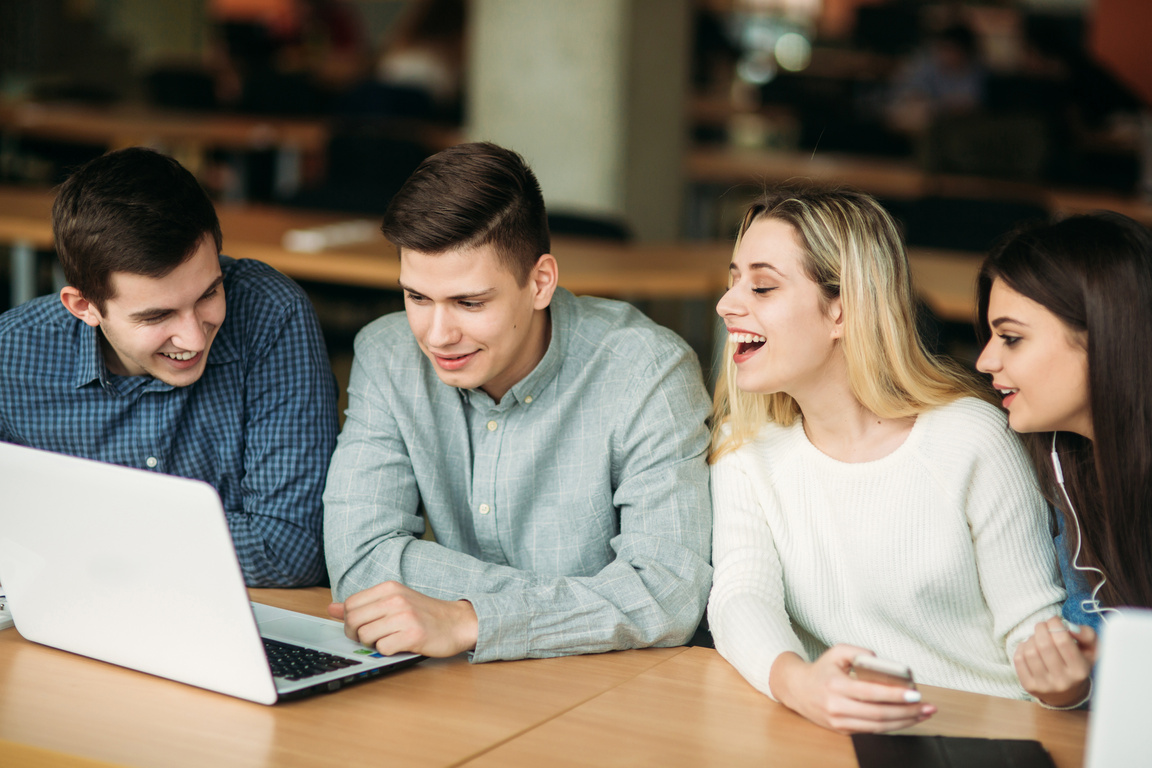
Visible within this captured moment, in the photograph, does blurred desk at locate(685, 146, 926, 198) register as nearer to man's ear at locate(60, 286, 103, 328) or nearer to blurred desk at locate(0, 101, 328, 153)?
blurred desk at locate(0, 101, 328, 153)

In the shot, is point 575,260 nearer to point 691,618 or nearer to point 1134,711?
point 691,618

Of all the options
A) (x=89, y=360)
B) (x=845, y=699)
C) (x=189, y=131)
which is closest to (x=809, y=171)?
(x=189, y=131)

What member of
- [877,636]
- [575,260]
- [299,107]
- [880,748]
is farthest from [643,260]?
[299,107]

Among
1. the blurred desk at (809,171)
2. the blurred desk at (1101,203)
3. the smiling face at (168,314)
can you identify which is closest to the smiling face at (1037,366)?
the smiling face at (168,314)

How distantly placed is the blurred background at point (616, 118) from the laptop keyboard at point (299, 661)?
3.13ft

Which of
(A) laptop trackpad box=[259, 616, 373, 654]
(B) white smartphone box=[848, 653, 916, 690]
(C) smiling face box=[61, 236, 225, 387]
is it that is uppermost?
(C) smiling face box=[61, 236, 225, 387]

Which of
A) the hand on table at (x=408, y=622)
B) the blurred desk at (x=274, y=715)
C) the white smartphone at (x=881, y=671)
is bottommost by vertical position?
the blurred desk at (x=274, y=715)

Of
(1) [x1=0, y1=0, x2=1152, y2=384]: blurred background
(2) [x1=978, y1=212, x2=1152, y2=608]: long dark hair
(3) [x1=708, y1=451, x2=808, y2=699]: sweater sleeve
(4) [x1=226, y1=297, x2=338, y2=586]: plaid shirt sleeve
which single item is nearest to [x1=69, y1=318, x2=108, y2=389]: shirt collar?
(4) [x1=226, y1=297, x2=338, y2=586]: plaid shirt sleeve

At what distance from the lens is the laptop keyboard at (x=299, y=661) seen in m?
1.31

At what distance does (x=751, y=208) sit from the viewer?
5.58 feet

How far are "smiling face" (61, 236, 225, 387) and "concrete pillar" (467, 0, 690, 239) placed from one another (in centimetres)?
262

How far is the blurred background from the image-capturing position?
3.97 meters

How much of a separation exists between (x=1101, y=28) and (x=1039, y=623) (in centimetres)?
694

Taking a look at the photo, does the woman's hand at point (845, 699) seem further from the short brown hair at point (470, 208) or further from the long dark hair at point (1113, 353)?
the short brown hair at point (470, 208)
